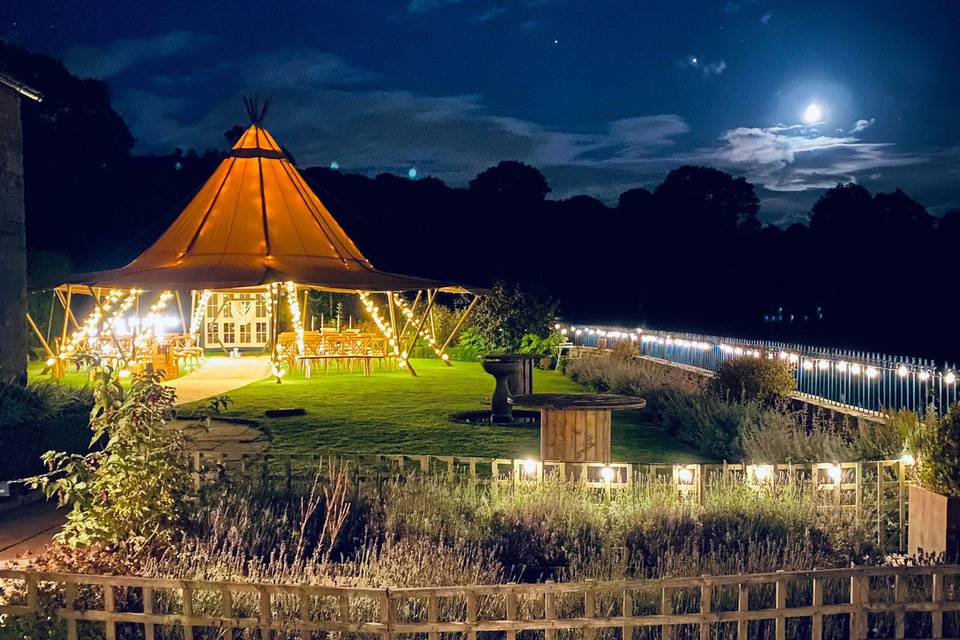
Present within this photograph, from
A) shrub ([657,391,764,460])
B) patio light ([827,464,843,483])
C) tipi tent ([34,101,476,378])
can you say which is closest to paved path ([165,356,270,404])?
tipi tent ([34,101,476,378])

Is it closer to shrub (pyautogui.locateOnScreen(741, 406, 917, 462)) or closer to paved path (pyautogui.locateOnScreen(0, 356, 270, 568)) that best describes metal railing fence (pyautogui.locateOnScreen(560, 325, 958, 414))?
shrub (pyautogui.locateOnScreen(741, 406, 917, 462))

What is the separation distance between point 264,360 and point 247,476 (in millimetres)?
17775

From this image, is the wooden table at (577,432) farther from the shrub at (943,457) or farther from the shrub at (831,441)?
the shrub at (943,457)

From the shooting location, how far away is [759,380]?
44.7 feet

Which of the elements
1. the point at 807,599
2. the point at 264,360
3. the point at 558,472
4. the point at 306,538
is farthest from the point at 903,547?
the point at 264,360

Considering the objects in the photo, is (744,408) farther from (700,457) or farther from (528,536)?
(528,536)

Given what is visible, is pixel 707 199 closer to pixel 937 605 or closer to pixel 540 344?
pixel 540 344

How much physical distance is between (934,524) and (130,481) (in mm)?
5190

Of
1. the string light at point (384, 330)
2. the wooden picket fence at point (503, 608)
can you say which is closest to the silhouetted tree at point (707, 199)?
the string light at point (384, 330)

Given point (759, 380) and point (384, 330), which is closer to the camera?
point (759, 380)

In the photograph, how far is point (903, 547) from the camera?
723cm

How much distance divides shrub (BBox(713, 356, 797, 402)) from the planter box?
670 centimetres

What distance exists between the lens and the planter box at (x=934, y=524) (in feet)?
20.7

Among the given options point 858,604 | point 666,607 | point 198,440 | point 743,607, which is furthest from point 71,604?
point 198,440
